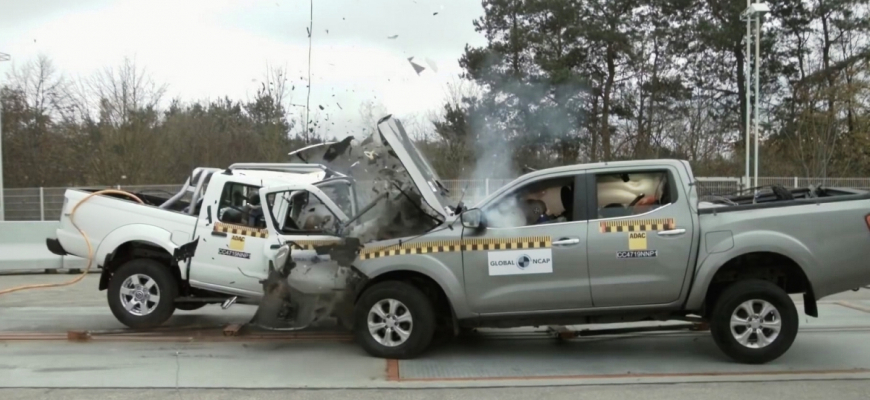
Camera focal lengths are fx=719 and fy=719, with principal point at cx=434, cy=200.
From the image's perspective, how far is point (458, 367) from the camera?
6.85 m

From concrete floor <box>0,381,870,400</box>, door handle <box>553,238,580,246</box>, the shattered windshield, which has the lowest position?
concrete floor <box>0,381,870,400</box>

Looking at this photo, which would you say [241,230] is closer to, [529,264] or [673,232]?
[529,264]

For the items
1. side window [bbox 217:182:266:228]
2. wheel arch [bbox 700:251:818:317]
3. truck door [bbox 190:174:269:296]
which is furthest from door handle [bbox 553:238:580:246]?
side window [bbox 217:182:266:228]

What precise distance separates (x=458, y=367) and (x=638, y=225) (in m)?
2.16

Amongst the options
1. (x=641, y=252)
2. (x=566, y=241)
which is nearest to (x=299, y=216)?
(x=566, y=241)

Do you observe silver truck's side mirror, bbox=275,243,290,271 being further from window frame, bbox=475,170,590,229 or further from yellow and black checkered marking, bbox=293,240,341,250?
window frame, bbox=475,170,590,229

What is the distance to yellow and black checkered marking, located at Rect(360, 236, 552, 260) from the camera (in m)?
6.82

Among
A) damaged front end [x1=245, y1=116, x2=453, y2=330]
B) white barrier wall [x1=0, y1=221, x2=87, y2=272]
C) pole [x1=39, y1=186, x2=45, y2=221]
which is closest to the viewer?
damaged front end [x1=245, y1=116, x2=453, y2=330]

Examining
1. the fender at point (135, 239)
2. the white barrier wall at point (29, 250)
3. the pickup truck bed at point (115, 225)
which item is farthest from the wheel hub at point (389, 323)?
the white barrier wall at point (29, 250)

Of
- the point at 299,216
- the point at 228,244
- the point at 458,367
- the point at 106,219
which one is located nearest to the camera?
the point at 458,367

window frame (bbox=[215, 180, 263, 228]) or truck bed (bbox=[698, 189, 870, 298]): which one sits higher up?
window frame (bbox=[215, 180, 263, 228])

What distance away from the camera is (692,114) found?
31844 millimetres

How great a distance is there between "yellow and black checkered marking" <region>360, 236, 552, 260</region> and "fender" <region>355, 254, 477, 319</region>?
0.06m

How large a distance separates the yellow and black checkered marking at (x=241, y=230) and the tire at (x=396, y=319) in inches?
68.6
